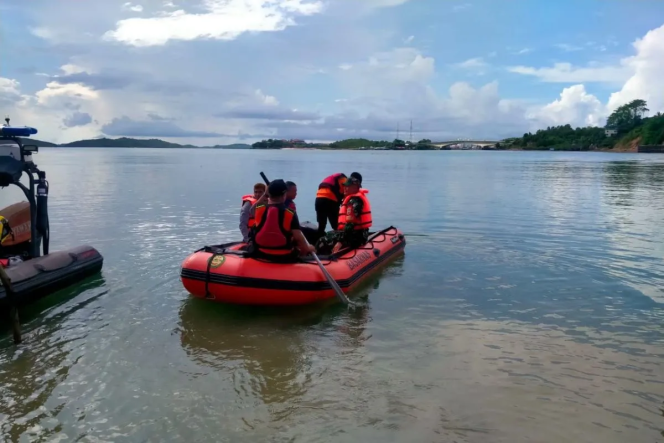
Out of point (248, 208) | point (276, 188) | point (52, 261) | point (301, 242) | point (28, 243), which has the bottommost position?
point (52, 261)

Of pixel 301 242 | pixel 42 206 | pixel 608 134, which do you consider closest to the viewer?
pixel 301 242

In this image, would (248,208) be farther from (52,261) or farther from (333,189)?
(52,261)

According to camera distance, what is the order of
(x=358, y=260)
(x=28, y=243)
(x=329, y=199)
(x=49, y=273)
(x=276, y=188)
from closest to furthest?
(x=276, y=188), (x=49, y=273), (x=28, y=243), (x=358, y=260), (x=329, y=199)

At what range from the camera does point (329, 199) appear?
9602 mm

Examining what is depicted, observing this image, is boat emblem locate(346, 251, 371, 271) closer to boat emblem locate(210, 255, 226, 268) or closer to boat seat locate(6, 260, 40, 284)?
boat emblem locate(210, 255, 226, 268)

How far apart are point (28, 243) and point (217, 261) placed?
3158 millimetres

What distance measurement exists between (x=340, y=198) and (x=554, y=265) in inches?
154

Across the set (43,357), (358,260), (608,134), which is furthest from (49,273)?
(608,134)

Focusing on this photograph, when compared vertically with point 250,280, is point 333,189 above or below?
above

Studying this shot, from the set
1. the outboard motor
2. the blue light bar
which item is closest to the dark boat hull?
the outboard motor

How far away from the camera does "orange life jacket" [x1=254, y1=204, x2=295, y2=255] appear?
6406mm

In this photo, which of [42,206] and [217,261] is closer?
[217,261]

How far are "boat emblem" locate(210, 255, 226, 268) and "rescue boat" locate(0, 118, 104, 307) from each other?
2160mm

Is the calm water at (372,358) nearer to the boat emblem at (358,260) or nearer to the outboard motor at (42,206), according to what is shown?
the boat emblem at (358,260)
